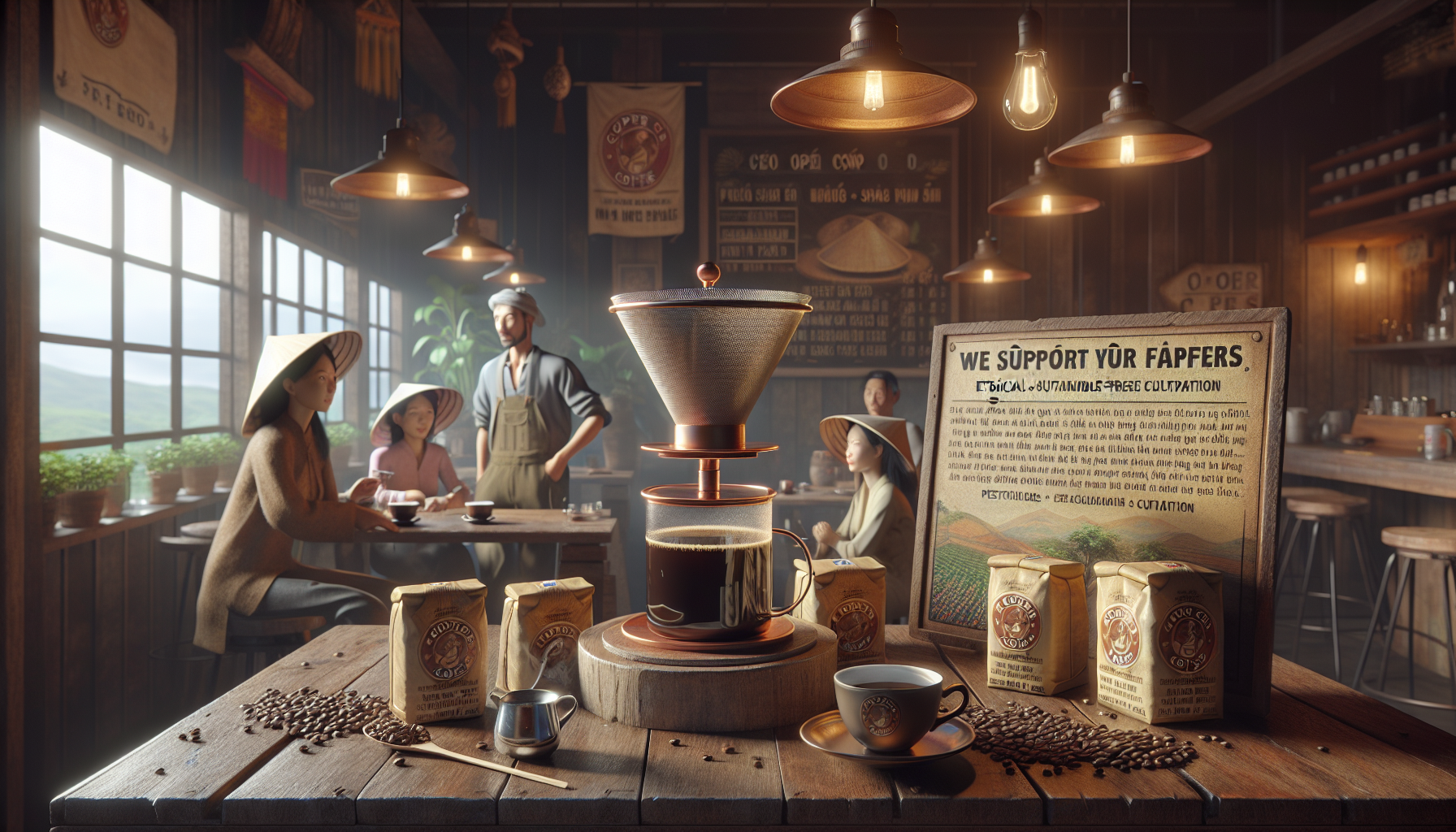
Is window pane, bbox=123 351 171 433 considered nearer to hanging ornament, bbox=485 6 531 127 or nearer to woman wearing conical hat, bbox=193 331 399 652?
woman wearing conical hat, bbox=193 331 399 652

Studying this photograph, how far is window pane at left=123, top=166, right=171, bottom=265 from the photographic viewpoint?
11.9 feet

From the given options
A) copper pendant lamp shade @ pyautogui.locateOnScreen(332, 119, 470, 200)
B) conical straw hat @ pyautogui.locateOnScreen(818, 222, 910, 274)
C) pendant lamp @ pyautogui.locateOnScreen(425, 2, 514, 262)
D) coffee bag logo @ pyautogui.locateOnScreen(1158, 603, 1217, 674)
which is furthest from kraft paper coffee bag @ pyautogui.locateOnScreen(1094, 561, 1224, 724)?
conical straw hat @ pyautogui.locateOnScreen(818, 222, 910, 274)

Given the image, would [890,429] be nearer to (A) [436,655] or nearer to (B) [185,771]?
(A) [436,655]

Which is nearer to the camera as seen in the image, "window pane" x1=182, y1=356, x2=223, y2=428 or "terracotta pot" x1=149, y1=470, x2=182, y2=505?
"terracotta pot" x1=149, y1=470, x2=182, y2=505

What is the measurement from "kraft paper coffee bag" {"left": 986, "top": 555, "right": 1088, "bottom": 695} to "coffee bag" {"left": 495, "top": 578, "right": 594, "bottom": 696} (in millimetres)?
631

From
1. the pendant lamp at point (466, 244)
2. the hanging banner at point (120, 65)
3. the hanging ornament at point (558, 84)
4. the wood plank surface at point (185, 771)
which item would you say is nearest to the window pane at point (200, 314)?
the hanging banner at point (120, 65)

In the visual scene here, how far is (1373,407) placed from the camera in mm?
5934

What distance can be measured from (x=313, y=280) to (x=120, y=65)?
7.90 ft

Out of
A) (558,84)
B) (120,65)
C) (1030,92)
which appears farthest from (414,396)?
(1030,92)

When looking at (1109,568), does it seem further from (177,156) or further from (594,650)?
(177,156)

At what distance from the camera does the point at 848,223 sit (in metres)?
6.49

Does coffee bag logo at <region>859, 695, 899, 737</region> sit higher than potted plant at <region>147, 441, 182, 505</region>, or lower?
lower

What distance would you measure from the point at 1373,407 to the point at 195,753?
702 cm

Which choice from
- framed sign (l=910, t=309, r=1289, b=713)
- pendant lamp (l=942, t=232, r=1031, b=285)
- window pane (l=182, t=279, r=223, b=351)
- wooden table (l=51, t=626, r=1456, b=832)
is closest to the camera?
wooden table (l=51, t=626, r=1456, b=832)
